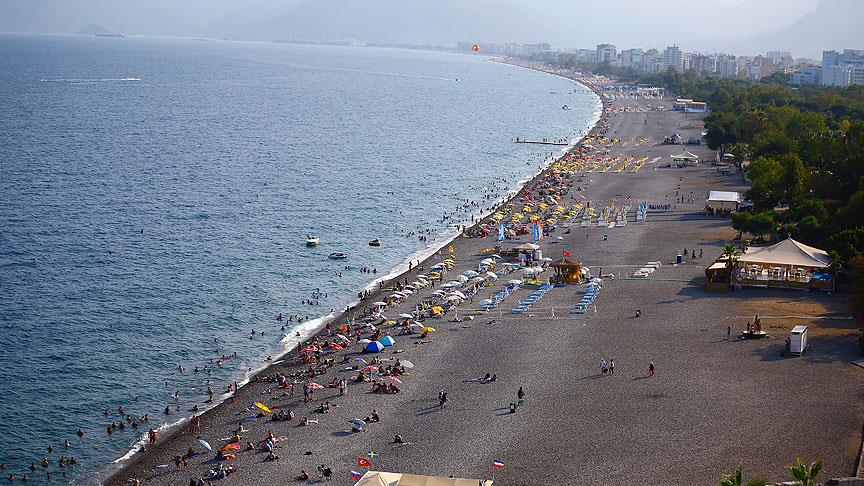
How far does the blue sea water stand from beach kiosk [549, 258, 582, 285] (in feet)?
31.3

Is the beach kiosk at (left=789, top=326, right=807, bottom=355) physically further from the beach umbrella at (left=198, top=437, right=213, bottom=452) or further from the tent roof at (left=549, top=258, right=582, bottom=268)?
the beach umbrella at (left=198, top=437, right=213, bottom=452)

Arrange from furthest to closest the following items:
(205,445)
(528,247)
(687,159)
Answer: (687,159) → (528,247) → (205,445)

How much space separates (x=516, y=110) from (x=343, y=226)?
88877mm

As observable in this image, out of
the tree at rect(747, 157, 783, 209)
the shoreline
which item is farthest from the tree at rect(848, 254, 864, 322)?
the shoreline

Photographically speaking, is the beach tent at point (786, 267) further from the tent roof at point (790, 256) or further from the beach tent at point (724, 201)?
the beach tent at point (724, 201)

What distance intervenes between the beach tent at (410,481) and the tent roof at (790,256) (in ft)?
70.3

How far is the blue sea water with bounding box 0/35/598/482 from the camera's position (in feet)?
106

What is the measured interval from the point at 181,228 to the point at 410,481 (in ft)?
123

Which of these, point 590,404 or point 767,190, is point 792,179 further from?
point 590,404

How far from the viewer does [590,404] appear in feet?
91.2

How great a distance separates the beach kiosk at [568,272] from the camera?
41969 millimetres

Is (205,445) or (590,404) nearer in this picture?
(205,445)

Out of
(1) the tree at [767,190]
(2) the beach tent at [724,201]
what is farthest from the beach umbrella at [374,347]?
(2) the beach tent at [724,201]

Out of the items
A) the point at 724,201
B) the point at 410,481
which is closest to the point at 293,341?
the point at 410,481
